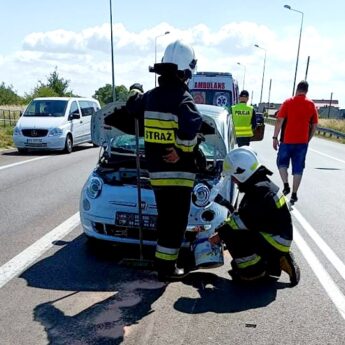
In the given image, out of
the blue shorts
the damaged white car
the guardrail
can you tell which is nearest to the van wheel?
the blue shorts

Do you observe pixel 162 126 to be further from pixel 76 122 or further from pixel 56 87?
pixel 56 87

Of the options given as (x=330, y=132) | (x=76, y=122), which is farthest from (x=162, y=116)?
(x=330, y=132)

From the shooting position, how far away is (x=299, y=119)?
27.2ft

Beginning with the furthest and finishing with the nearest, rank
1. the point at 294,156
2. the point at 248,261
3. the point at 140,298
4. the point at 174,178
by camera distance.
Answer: the point at 294,156 → the point at 248,261 → the point at 174,178 → the point at 140,298

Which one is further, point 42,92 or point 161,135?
point 42,92

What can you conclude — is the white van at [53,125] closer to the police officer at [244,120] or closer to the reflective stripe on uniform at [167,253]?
the police officer at [244,120]

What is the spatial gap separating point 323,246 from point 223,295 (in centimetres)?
210

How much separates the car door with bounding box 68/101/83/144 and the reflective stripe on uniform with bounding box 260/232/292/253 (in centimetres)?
1253

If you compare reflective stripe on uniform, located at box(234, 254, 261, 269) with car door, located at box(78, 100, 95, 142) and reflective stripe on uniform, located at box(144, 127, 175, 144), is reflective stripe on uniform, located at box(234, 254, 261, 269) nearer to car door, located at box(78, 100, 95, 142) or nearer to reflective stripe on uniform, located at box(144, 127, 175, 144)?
reflective stripe on uniform, located at box(144, 127, 175, 144)

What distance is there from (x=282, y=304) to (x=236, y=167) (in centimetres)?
132

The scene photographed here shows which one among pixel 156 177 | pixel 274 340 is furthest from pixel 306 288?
pixel 156 177

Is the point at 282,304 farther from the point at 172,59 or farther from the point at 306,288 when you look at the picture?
the point at 172,59

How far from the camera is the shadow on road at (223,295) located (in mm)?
4000

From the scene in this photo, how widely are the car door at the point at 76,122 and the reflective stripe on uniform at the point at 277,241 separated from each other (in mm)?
12534
